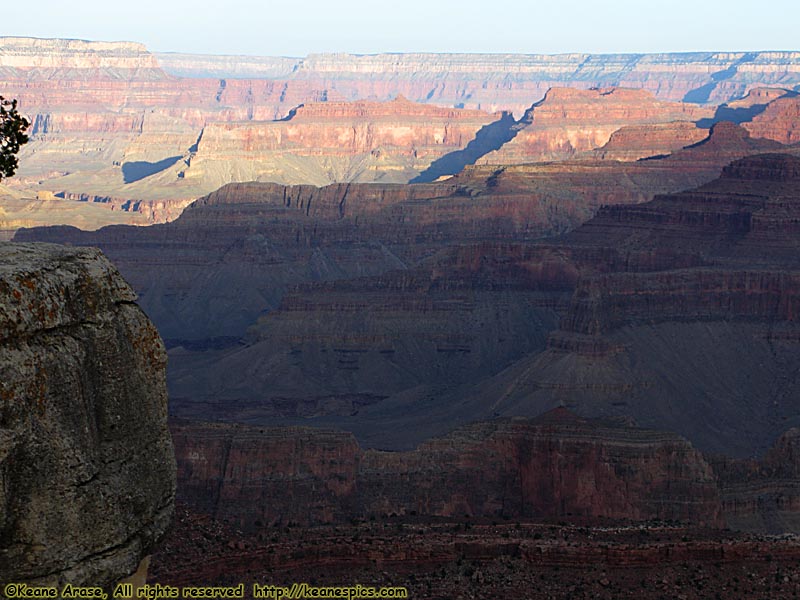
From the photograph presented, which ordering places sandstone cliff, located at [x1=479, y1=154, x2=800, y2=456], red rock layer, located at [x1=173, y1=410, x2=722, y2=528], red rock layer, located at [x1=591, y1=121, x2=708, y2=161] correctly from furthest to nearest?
red rock layer, located at [x1=591, y1=121, x2=708, y2=161] < sandstone cliff, located at [x1=479, y1=154, x2=800, y2=456] < red rock layer, located at [x1=173, y1=410, x2=722, y2=528]

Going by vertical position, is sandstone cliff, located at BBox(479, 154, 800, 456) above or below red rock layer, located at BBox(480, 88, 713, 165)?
below

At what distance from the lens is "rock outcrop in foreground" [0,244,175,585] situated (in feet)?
42.6

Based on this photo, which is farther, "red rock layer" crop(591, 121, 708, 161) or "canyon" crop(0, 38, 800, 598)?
"red rock layer" crop(591, 121, 708, 161)

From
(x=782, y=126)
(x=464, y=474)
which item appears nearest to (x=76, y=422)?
(x=464, y=474)

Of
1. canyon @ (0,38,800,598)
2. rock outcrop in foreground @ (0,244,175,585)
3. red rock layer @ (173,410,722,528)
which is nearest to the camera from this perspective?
rock outcrop in foreground @ (0,244,175,585)

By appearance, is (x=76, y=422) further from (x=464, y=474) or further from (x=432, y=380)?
(x=432, y=380)

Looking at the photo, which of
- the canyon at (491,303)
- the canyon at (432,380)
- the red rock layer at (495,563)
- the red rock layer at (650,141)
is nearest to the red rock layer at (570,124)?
the red rock layer at (650,141)

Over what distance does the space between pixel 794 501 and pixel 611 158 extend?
108 metres

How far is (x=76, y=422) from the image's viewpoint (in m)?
13.6

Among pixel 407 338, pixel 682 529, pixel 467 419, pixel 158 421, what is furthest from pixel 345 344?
pixel 158 421

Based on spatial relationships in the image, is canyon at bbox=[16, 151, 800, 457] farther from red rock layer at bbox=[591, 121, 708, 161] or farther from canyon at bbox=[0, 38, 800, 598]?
red rock layer at bbox=[591, 121, 708, 161]

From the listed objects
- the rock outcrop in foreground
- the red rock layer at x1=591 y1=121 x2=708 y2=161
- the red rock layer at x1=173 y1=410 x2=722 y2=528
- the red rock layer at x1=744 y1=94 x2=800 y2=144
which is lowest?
the red rock layer at x1=173 y1=410 x2=722 y2=528

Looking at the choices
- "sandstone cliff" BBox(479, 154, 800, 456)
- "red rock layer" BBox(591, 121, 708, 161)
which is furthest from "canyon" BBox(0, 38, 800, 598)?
"red rock layer" BBox(591, 121, 708, 161)

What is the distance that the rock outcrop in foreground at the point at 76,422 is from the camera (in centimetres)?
1298
